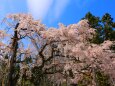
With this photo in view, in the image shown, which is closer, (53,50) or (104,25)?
(53,50)

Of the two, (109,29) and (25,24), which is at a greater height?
(109,29)

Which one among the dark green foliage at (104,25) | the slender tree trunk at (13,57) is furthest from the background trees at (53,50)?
the dark green foliage at (104,25)

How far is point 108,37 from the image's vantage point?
31406 millimetres

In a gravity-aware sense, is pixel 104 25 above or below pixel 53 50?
above

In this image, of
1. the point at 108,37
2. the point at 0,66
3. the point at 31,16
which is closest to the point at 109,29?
the point at 108,37

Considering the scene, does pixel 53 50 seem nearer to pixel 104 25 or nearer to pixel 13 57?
pixel 13 57

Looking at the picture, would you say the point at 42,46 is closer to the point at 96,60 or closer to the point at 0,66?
the point at 96,60

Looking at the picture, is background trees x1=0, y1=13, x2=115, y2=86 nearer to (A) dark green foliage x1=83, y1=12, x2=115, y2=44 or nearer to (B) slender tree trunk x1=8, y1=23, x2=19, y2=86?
(B) slender tree trunk x1=8, y1=23, x2=19, y2=86

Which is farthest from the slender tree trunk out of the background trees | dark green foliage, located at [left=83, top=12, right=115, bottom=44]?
dark green foliage, located at [left=83, top=12, right=115, bottom=44]

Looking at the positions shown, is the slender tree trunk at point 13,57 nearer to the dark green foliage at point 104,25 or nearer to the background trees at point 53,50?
the background trees at point 53,50

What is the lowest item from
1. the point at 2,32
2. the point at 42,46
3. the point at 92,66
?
the point at 92,66

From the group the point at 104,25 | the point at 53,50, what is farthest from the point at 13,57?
the point at 104,25

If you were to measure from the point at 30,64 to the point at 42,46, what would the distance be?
2047 mm

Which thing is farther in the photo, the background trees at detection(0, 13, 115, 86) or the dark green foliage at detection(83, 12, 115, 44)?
the dark green foliage at detection(83, 12, 115, 44)
